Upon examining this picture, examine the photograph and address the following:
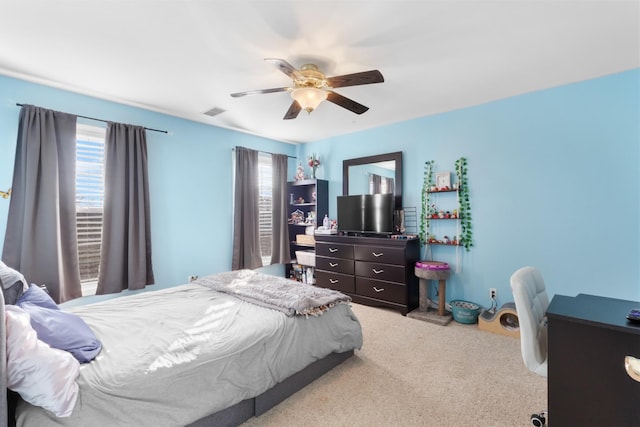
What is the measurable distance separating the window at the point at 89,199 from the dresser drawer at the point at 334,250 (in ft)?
9.01

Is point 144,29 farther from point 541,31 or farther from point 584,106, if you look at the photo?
point 584,106

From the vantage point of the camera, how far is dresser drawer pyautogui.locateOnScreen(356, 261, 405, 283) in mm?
3676

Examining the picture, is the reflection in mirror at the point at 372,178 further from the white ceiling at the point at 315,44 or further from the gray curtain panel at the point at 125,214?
the gray curtain panel at the point at 125,214

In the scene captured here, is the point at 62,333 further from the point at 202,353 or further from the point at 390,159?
the point at 390,159

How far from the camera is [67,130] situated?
298 cm

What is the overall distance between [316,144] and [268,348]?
13.0ft

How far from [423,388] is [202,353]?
5.20 feet

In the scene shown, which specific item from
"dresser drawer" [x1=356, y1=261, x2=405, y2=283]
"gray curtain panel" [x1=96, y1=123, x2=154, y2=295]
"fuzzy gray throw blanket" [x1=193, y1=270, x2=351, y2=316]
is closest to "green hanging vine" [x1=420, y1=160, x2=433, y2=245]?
"dresser drawer" [x1=356, y1=261, x2=405, y2=283]

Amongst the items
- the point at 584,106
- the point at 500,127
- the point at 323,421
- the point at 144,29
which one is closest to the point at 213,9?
the point at 144,29

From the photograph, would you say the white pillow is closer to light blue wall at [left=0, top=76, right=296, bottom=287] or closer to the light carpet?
the light carpet

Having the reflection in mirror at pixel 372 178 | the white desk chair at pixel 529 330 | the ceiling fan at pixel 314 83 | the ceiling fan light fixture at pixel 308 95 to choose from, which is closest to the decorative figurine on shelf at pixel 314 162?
the reflection in mirror at pixel 372 178

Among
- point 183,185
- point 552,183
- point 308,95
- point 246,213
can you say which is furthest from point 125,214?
point 552,183

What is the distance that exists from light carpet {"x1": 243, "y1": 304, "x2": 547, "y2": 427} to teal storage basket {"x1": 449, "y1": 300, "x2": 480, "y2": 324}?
1.10 ft

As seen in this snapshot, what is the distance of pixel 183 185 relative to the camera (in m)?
3.93
